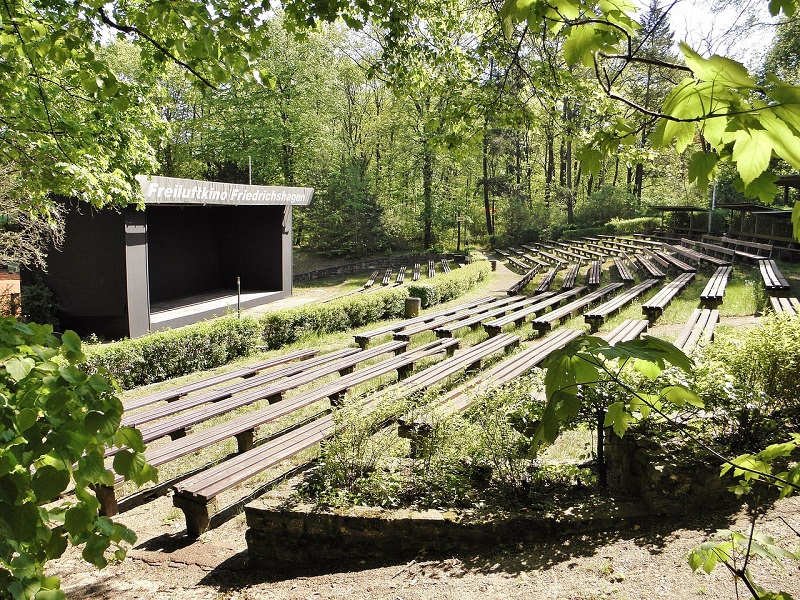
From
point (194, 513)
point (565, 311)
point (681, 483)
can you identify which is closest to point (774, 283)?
point (565, 311)

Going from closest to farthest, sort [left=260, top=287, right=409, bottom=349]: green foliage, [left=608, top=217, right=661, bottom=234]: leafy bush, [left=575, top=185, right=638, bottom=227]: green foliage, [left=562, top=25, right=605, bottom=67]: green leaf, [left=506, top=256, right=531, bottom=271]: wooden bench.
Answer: [left=562, top=25, right=605, bottom=67]: green leaf < [left=260, top=287, right=409, bottom=349]: green foliage < [left=506, top=256, right=531, bottom=271]: wooden bench < [left=608, top=217, right=661, bottom=234]: leafy bush < [left=575, top=185, right=638, bottom=227]: green foliage

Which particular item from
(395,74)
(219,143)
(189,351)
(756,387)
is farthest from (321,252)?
(756,387)

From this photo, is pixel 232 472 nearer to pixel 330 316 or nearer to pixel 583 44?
pixel 583 44

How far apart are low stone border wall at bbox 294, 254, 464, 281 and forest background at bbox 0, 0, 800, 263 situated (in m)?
1.67

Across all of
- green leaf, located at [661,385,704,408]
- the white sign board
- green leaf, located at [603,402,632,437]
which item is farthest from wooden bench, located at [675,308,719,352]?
the white sign board

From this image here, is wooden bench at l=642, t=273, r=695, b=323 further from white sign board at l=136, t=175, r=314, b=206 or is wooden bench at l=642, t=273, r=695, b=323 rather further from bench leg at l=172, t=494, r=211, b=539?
white sign board at l=136, t=175, r=314, b=206

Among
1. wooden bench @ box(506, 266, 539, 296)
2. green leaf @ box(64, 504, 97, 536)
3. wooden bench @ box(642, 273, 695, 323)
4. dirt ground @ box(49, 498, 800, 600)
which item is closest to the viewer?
green leaf @ box(64, 504, 97, 536)

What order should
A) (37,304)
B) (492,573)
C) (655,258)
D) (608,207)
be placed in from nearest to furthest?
(492,573) → (37,304) → (655,258) → (608,207)

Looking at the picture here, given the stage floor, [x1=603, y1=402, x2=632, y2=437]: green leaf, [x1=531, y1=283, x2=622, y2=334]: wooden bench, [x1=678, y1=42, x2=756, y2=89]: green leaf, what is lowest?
the stage floor

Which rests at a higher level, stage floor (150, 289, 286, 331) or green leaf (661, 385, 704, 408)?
green leaf (661, 385, 704, 408)

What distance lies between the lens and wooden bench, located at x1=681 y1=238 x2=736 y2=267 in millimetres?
16367

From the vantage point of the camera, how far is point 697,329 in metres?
8.28

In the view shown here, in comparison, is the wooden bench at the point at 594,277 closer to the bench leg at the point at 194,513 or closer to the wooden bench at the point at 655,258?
the wooden bench at the point at 655,258

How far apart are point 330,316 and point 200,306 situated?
606cm
